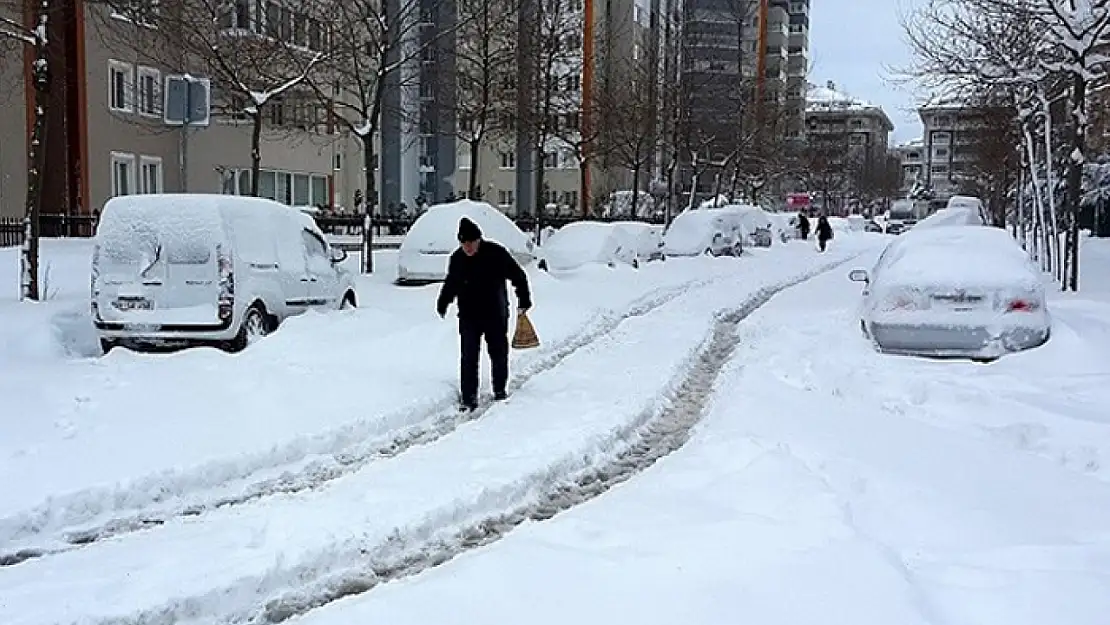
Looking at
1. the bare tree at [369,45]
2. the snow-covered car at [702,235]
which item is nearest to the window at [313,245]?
the bare tree at [369,45]

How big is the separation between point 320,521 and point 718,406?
4822 millimetres

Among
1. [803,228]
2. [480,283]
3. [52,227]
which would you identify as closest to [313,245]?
[480,283]

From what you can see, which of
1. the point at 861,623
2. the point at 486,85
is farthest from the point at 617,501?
the point at 486,85

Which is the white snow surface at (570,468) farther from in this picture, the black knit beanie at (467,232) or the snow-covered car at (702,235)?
the snow-covered car at (702,235)

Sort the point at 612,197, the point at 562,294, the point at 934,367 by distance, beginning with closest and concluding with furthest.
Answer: the point at 934,367, the point at 562,294, the point at 612,197

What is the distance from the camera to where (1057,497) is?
7027 mm

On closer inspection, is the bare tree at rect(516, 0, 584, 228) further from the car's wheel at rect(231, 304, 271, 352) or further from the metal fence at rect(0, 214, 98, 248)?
the car's wheel at rect(231, 304, 271, 352)

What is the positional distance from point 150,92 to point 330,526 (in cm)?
3193

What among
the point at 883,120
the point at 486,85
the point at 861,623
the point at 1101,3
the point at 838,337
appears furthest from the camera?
the point at 883,120

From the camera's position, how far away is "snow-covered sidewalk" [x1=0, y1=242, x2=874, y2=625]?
5.32 m

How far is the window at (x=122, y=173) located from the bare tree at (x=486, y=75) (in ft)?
32.5

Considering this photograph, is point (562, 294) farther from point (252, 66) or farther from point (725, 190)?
point (725, 190)

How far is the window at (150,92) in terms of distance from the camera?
115ft

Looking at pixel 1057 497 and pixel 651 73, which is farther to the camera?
pixel 651 73
